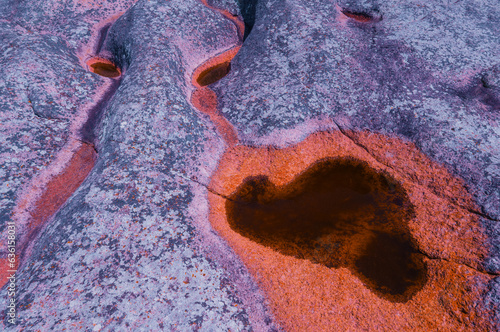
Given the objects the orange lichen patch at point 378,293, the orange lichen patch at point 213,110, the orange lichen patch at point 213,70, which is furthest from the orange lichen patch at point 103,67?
the orange lichen patch at point 378,293

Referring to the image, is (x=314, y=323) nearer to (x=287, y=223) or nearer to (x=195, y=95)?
(x=287, y=223)

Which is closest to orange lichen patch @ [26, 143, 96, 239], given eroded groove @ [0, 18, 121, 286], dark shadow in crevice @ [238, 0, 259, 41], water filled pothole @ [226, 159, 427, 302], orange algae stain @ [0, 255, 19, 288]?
eroded groove @ [0, 18, 121, 286]

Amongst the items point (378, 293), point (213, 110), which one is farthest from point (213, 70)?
point (378, 293)

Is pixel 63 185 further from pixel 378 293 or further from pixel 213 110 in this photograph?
pixel 378 293

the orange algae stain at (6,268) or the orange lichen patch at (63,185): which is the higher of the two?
the orange lichen patch at (63,185)

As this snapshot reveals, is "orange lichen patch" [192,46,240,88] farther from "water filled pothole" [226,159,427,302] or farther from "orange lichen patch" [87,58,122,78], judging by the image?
"water filled pothole" [226,159,427,302]

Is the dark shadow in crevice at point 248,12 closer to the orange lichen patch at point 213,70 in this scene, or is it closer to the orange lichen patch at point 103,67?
the orange lichen patch at point 213,70

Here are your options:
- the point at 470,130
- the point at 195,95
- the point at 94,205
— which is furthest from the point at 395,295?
the point at 195,95
